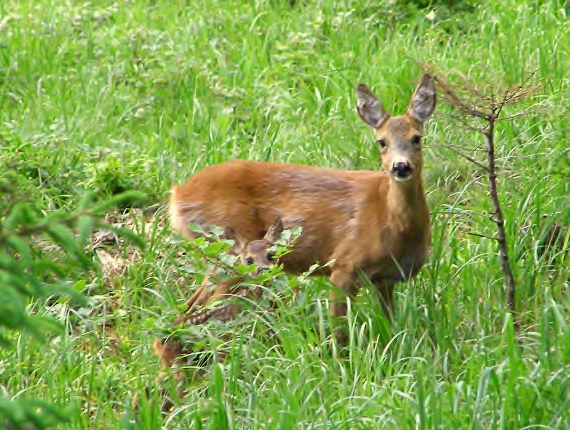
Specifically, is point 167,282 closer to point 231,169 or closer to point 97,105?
point 231,169

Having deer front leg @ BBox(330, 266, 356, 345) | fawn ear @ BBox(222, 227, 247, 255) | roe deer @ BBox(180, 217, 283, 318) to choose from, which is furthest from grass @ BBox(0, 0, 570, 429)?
fawn ear @ BBox(222, 227, 247, 255)

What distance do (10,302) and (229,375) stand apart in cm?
237

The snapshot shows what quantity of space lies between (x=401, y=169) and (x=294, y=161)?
172 centimetres

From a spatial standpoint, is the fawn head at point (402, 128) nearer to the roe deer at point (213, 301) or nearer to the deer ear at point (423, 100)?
the deer ear at point (423, 100)

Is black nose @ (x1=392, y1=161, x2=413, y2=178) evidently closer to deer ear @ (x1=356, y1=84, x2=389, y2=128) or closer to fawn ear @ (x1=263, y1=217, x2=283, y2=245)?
deer ear @ (x1=356, y1=84, x2=389, y2=128)

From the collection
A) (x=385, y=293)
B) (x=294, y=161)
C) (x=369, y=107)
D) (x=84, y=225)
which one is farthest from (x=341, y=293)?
(x=84, y=225)

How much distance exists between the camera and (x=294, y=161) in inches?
287

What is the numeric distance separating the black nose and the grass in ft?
1.09

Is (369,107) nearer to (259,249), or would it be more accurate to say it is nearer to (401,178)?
(401,178)

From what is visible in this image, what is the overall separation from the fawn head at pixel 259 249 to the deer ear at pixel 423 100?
0.90 m

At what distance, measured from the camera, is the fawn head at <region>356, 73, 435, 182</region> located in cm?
573

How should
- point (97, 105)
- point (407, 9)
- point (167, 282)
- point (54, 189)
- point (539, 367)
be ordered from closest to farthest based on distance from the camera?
point (539, 367) < point (167, 282) < point (54, 189) < point (97, 105) < point (407, 9)

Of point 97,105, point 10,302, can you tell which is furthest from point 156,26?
point 10,302

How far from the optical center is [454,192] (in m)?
6.90
